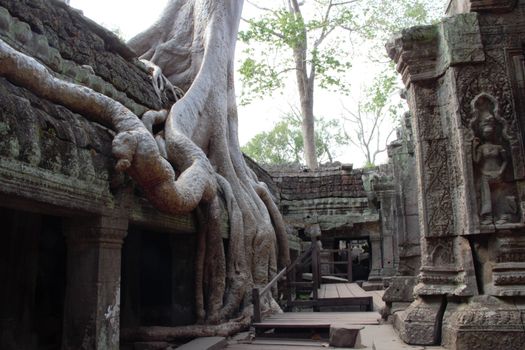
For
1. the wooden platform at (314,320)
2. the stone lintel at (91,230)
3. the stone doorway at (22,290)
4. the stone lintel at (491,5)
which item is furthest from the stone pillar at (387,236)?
the stone lintel at (91,230)

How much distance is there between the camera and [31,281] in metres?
4.60

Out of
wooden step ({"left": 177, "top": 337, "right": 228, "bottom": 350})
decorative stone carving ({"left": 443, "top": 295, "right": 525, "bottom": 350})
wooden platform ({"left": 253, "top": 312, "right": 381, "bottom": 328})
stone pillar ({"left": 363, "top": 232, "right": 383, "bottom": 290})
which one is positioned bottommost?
wooden step ({"left": 177, "top": 337, "right": 228, "bottom": 350})

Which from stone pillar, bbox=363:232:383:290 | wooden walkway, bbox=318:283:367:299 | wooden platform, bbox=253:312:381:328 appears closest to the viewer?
wooden platform, bbox=253:312:381:328

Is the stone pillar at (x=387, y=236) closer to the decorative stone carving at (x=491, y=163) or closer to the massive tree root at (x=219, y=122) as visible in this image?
the massive tree root at (x=219, y=122)

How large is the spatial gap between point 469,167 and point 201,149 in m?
3.27

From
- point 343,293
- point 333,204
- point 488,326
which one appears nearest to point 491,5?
point 488,326

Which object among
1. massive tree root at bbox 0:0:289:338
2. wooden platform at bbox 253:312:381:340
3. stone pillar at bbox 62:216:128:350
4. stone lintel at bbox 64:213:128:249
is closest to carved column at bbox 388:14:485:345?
wooden platform at bbox 253:312:381:340

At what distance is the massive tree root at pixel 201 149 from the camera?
3701 mm

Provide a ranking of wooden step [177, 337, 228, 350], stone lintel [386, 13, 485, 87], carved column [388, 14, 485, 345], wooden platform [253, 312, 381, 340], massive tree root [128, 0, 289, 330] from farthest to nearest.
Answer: massive tree root [128, 0, 289, 330], wooden platform [253, 312, 381, 340], wooden step [177, 337, 228, 350], stone lintel [386, 13, 485, 87], carved column [388, 14, 485, 345]

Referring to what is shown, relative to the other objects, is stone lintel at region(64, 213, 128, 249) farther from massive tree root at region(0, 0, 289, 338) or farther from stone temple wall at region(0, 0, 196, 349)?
massive tree root at region(0, 0, 289, 338)

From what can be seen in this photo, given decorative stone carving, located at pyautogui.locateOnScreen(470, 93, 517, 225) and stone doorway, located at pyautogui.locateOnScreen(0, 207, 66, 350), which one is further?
stone doorway, located at pyautogui.locateOnScreen(0, 207, 66, 350)

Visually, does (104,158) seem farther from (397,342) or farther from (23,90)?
(397,342)

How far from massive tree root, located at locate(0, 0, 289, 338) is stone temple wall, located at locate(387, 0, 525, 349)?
2.06 m

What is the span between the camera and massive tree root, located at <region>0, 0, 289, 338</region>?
3.70m
